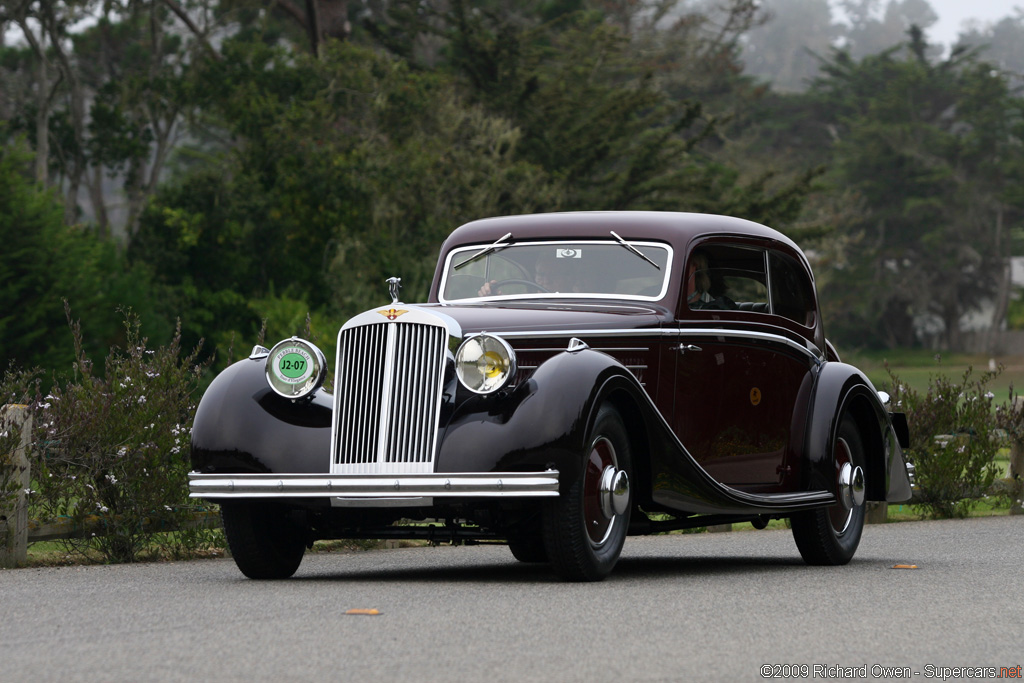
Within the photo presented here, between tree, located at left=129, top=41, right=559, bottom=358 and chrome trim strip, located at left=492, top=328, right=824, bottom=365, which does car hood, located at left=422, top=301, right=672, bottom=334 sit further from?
tree, located at left=129, top=41, right=559, bottom=358

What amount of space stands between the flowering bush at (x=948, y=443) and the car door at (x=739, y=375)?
483 centimetres

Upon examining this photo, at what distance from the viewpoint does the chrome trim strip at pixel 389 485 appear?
7699 mm

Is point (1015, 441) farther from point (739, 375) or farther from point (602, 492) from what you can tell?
point (602, 492)

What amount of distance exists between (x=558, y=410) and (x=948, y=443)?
8.15m

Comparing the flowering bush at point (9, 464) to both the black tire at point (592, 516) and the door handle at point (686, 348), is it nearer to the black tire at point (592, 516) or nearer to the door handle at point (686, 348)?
the black tire at point (592, 516)

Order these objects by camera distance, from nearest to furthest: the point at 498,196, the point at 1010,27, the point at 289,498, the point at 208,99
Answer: the point at 289,498
the point at 498,196
the point at 208,99
the point at 1010,27

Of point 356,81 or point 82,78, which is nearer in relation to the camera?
point 356,81

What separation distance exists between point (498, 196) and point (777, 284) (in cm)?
2952

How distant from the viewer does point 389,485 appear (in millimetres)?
7816

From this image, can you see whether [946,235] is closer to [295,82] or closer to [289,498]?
[295,82]

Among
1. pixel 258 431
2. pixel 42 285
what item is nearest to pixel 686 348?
pixel 258 431

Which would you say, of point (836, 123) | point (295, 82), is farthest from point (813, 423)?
point (836, 123)

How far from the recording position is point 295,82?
4238cm

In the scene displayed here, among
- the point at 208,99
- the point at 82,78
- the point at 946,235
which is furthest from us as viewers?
the point at 946,235
